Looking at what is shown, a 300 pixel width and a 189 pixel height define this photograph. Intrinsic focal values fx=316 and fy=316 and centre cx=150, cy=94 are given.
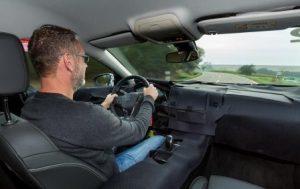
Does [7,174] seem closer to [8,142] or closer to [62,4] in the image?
[8,142]

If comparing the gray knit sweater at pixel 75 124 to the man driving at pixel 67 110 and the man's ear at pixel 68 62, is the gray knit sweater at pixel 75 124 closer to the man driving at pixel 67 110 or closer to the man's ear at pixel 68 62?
the man driving at pixel 67 110

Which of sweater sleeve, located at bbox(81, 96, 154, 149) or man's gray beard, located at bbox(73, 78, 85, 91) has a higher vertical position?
man's gray beard, located at bbox(73, 78, 85, 91)

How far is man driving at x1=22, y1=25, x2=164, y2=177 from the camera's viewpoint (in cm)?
168

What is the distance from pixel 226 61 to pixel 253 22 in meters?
0.80

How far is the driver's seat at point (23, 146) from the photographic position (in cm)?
155

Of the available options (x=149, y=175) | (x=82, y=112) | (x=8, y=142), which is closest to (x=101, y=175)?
(x=149, y=175)

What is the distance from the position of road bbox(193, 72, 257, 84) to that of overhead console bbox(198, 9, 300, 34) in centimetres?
62

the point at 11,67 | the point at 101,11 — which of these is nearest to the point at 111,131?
the point at 11,67

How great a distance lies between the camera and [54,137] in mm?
1679

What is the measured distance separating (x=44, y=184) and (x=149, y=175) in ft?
2.24

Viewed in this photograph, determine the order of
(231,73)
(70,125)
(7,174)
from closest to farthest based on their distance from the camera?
1. (70,125)
2. (7,174)
3. (231,73)

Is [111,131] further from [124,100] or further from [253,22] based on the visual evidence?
[253,22]

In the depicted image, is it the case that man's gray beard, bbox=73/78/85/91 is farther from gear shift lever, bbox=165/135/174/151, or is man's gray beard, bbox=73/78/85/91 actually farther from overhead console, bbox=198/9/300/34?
overhead console, bbox=198/9/300/34

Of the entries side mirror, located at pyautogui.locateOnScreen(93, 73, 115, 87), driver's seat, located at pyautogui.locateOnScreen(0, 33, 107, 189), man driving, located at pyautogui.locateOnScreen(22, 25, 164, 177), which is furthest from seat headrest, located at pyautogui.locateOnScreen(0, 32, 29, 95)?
side mirror, located at pyautogui.locateOnScreen(93, 73, 115, 87)
